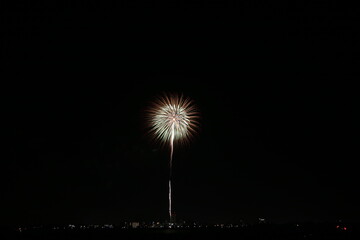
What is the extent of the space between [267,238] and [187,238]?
89.7 feet

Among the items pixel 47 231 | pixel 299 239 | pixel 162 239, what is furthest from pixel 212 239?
pixel 47 231

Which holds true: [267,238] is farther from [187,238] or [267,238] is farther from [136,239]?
[136,239]

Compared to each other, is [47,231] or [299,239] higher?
[47,231]

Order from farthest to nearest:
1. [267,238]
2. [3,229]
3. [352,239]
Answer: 1. [3,229]
2. [267,238]
3. [352,239]

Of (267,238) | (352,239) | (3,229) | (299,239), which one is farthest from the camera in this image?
(3,229)

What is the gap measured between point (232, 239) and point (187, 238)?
14.8 metres

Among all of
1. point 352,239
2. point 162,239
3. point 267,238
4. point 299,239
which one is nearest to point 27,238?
point 162,239

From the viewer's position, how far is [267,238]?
141 metres

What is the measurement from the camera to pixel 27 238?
143m

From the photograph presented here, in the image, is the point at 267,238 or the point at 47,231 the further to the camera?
the point at 47,231

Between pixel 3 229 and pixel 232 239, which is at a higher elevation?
pixel 3 229

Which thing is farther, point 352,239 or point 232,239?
point 232,239

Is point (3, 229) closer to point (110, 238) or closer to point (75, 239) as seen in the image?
point (75, 239)

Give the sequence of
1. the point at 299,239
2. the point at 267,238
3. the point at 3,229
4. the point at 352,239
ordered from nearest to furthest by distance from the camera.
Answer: the point at 352,239, the point at 299,239, the point at 267,238, the point at 3,229
